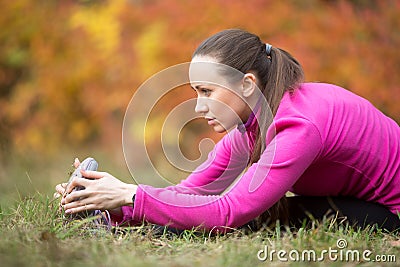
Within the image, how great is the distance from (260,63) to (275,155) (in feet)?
1.52

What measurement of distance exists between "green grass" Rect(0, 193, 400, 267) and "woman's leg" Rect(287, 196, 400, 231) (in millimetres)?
64

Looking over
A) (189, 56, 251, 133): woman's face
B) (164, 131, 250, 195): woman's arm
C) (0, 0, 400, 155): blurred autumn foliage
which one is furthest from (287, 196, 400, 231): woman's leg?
(0, 0, 400, 155): blurred autumn foliage

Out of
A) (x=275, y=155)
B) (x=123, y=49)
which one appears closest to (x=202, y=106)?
(x=275, y=155)

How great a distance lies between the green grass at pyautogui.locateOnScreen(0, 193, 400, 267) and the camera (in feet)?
5.99

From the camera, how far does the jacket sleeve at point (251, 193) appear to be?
7.57ft

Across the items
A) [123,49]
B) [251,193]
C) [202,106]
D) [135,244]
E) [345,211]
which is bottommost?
[345,211]

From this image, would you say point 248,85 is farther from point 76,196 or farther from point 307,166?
point 76,196

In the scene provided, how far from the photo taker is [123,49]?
24.0ft

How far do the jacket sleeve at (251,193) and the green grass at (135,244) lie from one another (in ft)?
0.27

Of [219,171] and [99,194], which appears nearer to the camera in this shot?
[99,194]

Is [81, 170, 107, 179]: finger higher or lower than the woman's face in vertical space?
lower

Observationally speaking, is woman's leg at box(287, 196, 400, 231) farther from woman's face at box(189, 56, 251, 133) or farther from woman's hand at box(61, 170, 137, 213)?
woman's hand at box(61, 170, 137, 213)

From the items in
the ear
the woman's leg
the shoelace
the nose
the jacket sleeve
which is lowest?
the woman's leg

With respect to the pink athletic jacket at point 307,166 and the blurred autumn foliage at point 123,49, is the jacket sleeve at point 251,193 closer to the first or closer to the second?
the pink athletic jacket at point 307,166
